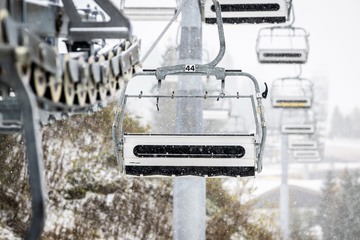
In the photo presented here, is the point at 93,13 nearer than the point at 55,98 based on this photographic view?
No

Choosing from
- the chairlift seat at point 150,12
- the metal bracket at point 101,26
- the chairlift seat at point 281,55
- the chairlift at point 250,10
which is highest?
the metal bracket at point 101,26

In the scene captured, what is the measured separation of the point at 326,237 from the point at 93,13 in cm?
2255

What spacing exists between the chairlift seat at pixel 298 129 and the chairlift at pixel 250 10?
6.88 m

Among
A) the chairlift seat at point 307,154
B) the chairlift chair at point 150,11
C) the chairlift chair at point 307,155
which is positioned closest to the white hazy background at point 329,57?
the chairlift chair at point 307,155

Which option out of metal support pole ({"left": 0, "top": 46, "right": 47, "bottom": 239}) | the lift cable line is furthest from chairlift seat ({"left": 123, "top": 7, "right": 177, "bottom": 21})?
metal support pole ({"left": 0, "top": 46, "right": 47, "bottom": 239})

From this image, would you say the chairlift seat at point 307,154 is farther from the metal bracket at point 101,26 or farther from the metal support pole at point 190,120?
the metal bracket at point 101,26

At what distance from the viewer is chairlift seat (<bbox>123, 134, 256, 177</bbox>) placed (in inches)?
128

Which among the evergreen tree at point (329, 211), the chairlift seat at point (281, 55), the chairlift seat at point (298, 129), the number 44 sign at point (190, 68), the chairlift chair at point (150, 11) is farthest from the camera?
the evergreen tree at point (329, 211)

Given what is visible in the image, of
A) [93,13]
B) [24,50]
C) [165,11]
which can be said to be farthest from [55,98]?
[165,11]

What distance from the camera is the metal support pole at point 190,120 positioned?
4.57 meters

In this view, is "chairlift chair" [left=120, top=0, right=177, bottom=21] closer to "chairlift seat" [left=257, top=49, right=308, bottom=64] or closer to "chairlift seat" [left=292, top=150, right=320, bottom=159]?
"chairlift seat" [left=257, top=49, right=308, bottom=64]

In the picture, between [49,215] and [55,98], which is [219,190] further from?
[55,98]

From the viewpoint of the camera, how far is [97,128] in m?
8.23

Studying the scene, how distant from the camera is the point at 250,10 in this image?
4.34m
